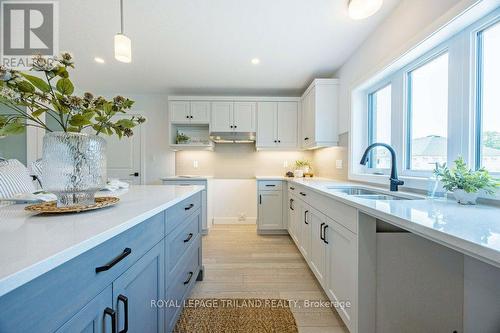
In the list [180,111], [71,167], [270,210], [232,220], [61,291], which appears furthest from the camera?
[232,220]

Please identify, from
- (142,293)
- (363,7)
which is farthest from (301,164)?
(142,293)

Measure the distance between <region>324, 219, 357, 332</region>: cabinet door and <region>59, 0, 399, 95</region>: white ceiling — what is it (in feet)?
6.10

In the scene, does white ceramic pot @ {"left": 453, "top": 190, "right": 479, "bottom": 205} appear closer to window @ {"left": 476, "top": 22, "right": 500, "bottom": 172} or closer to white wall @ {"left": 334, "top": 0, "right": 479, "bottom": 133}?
window @ {"left": 476, "top": 22, "right": 500, "bottom": 172}

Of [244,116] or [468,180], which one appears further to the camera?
[244,116]

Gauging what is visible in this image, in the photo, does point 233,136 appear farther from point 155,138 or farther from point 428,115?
point 428,115

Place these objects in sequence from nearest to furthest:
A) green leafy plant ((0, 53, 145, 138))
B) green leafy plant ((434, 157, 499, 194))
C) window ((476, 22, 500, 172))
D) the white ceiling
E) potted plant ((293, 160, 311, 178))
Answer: green leafy plant ((0, 53, 145, 138))
green leafy plant ((434, 157, 499, 194))
window ((476, 22, 500, 172))
the white ceiling
potted plant ((293, 160, 311, 178))

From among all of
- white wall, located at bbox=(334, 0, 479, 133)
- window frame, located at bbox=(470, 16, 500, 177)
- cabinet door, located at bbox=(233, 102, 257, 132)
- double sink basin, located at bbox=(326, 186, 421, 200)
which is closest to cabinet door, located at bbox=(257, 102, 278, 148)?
cabinet door, located at bbox=(233, 102, 257, 132)

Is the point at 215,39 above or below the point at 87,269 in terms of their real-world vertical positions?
above

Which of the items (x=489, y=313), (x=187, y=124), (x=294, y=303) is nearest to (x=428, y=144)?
(x=489, y=313)

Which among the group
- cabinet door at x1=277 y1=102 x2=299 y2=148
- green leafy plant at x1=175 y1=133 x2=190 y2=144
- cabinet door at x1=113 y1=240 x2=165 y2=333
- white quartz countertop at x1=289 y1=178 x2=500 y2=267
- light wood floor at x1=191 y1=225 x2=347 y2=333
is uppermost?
cabinet door at x1=277 y1=102 x2=299 y2=148

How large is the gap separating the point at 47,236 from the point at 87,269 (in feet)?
0.46

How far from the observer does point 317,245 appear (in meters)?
1.80

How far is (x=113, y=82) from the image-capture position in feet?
11.3

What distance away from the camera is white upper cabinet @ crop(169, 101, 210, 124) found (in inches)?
141
